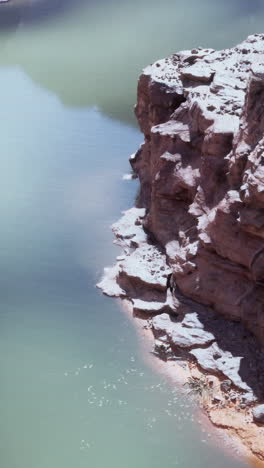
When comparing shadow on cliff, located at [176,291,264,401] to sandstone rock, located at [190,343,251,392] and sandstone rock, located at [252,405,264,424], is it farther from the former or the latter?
sandstone rock, located at [252,405,264,424]

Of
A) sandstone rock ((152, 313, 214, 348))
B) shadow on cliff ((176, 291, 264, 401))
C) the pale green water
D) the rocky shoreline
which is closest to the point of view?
the pale green water

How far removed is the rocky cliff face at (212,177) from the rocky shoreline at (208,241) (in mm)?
24

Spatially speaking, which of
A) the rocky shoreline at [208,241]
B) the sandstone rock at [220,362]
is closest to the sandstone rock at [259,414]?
the rocky shoreline at [208,241]

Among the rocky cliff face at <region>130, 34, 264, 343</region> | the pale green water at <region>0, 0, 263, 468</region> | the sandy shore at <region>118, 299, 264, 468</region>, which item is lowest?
the pale green water at <region>0, 0, 263, 468</region>

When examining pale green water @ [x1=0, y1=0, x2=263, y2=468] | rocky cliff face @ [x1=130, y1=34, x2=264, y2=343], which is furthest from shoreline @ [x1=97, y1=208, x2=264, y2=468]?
rocky cliff face @ [x1=130, y1=34, x2=264, y2=343]

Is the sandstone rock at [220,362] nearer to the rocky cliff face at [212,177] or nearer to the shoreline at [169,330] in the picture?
the shoreline at [169,330]

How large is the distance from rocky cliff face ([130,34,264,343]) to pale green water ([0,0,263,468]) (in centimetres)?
207

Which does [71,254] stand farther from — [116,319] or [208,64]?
[208,64]

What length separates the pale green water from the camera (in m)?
11.3

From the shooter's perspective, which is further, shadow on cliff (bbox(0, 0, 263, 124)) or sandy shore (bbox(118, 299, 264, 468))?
shadow on cliff (bbox(0, 0, 263, 124))

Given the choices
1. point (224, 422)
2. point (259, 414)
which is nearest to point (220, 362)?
point (224, 422)

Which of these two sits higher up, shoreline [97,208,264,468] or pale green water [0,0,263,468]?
shoreline [97,208,264,468]

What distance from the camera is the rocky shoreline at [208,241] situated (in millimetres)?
11797

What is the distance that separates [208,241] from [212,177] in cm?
152
